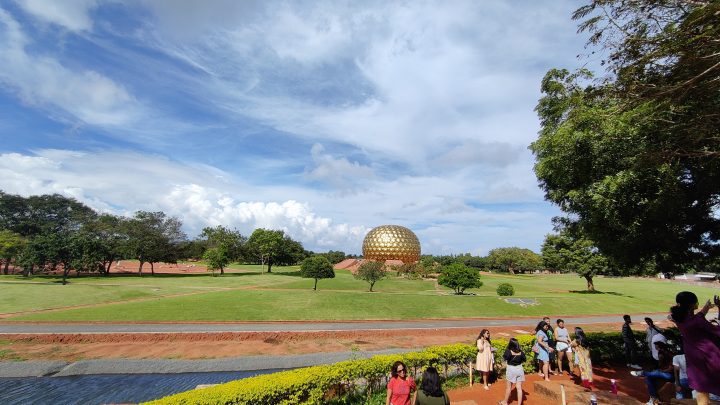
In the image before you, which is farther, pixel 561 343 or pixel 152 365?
pixel 152 365

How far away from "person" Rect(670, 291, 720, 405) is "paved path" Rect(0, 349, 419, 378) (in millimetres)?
11368

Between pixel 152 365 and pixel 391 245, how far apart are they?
198 ft

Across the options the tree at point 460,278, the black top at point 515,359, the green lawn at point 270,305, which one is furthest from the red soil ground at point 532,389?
the tree at point 460,278

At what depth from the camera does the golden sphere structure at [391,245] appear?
72812 mm

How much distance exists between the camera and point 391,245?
73.2 meters

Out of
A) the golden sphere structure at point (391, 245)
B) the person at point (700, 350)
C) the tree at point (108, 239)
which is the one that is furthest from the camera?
the golden sphere structure at point (391, 245)

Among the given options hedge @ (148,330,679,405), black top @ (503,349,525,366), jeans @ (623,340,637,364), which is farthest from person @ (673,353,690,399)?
hedge @ (148,330,679,405)

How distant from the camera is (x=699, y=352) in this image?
15.1ft

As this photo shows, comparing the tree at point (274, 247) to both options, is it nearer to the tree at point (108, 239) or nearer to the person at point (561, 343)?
the tree at point (108, 239)

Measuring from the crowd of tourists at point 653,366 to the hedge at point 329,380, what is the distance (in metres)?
0.98

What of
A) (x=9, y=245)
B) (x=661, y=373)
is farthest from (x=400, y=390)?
(x=9, y=245)

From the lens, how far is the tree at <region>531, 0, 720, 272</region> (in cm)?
620

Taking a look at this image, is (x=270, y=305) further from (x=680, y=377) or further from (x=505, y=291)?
(x=680, y=377)

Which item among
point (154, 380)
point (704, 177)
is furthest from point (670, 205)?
point (154, 380)
